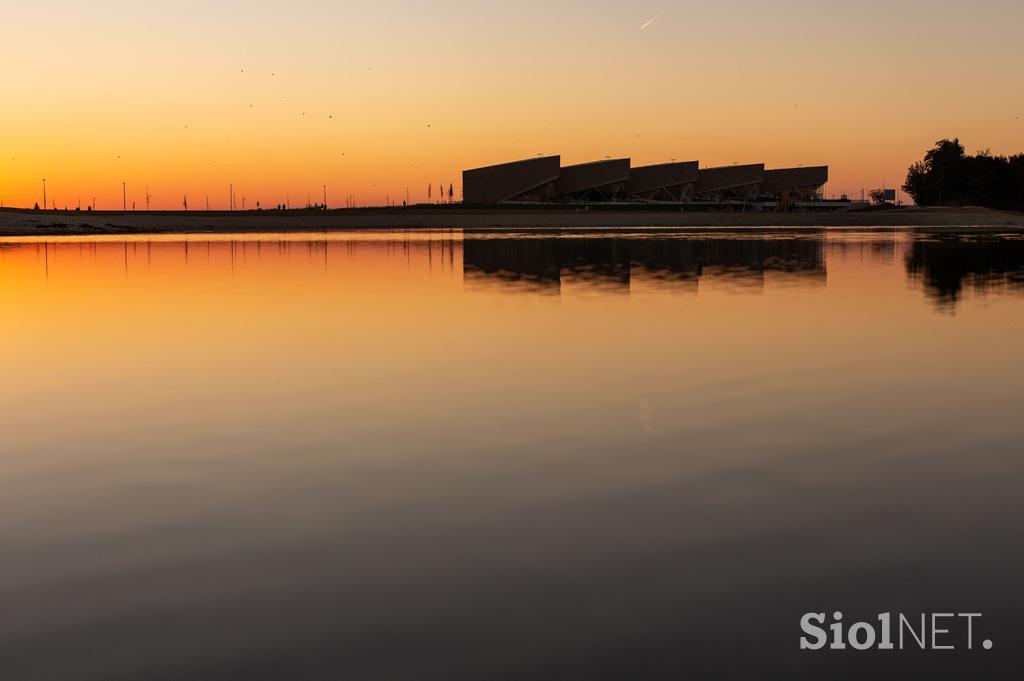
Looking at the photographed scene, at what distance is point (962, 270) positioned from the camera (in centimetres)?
4181

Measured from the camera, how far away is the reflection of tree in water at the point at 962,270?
32.6 metres

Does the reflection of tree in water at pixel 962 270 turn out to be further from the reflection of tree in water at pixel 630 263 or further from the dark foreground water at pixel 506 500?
the dark foreground water at pixel 506 500

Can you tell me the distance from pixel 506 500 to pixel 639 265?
37.3 meters

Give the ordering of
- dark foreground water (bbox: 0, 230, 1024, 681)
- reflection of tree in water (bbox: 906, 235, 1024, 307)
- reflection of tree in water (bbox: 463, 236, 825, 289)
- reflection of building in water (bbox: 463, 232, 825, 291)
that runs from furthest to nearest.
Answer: reflection of tree in water (bbox: 463, 236, 825, 289) → reflection of building in water (bbox: 463, 232, 825, 291) → reflection of tree in water (bbox: 906, 235, 1024, 307) → dark foreground water (bbox: 0, 230, 1024, 681)

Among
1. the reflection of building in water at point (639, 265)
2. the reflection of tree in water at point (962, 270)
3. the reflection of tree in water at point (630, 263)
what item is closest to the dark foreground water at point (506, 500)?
the reflection of tree in water at point (962, 270)

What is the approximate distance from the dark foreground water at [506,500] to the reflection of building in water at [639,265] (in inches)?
551

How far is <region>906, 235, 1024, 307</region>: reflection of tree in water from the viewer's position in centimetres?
3256

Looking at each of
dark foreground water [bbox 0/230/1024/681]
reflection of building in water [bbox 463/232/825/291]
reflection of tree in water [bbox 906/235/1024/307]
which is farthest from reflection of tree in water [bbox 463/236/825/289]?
A: dark foreground water [bbox 0/230/1024/681]

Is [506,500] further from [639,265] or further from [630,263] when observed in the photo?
[630,263]

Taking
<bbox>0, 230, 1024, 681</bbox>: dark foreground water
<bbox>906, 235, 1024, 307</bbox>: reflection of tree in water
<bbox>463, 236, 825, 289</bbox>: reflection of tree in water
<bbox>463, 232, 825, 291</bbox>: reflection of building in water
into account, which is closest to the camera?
<bbox>0, 230, 1024, 681</bbox>: dark foreground water

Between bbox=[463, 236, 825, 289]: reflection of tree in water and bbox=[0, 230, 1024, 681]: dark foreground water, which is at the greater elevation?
bbox=[463, 236, 825, 289]: reflection of tree in water

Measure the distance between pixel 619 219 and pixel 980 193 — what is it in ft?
265

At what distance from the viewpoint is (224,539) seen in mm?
8359

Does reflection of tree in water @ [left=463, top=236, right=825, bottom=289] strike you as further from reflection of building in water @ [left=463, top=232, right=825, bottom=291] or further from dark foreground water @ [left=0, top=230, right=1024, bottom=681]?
dark foreground water @ [left=0, top=230, right=1024, bottom=681]
